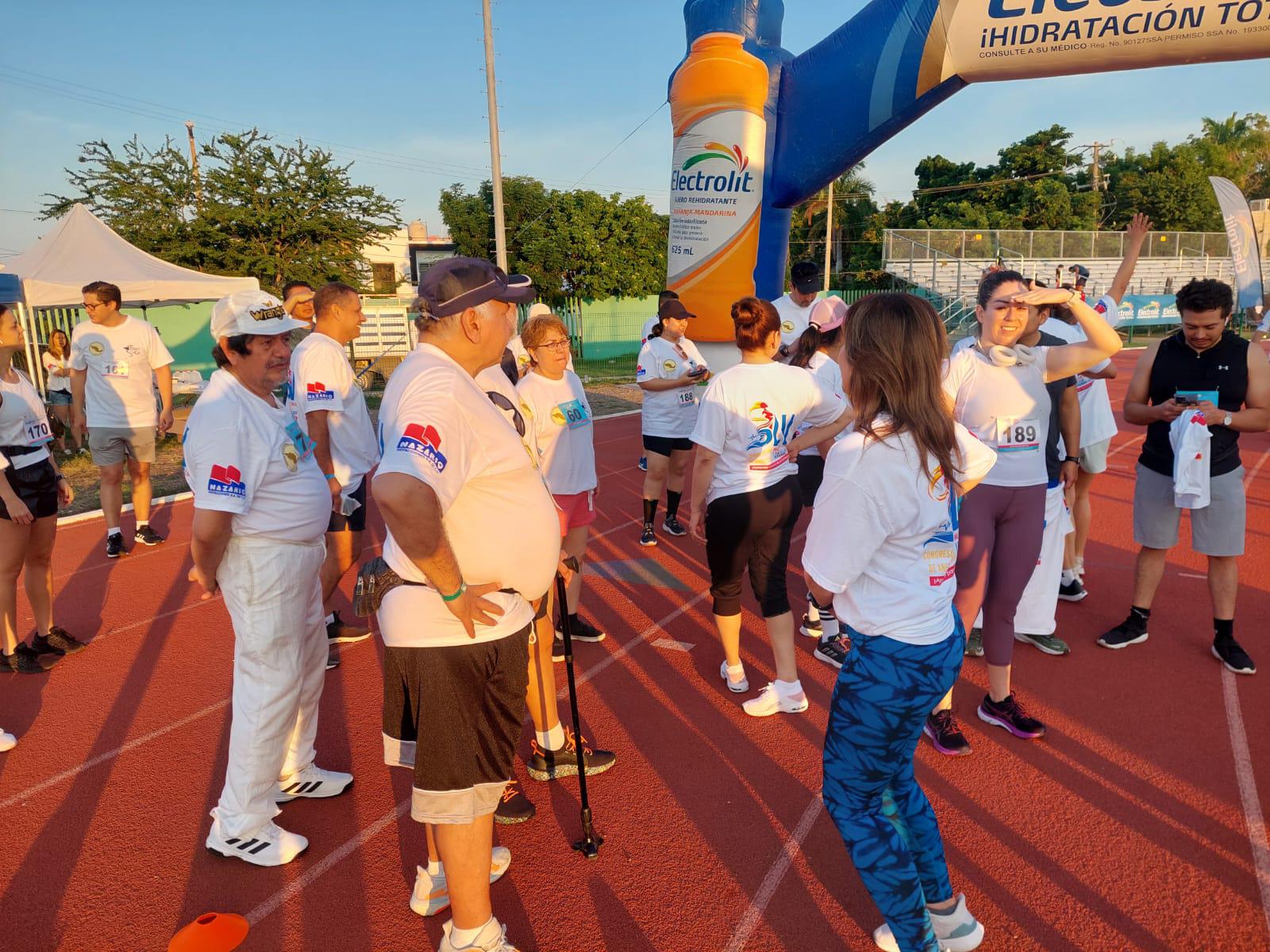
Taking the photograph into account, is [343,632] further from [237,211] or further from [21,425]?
[237,211]

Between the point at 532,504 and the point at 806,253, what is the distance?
44.9m

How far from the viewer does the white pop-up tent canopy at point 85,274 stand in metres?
11.5

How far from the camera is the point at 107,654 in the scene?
482 cm

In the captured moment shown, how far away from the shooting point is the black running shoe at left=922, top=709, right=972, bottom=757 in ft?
11.7

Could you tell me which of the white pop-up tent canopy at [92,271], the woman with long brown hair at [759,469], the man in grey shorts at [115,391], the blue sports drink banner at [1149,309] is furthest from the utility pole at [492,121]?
the blue sports drink banner at [1149,309]

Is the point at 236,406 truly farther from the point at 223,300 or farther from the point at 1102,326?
the point at 1102,326

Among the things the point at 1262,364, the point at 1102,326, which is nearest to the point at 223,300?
the point at 1102,326

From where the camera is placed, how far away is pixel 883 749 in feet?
7.06

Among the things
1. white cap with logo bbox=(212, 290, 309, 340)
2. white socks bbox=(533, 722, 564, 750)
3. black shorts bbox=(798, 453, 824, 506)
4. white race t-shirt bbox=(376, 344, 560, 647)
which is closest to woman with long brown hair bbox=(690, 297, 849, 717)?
white socks bbox=(533, 722, 564, 750)

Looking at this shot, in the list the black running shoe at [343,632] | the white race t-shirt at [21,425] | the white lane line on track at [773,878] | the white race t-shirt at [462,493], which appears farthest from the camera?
the black running shoe at [343,632]

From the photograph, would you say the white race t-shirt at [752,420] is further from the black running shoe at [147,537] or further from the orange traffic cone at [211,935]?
the black running shoe at [147,537]

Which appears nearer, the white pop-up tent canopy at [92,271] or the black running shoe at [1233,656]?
the black running shoe at [1233,656]

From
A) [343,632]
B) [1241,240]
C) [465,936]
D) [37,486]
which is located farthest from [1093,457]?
[1241,240]

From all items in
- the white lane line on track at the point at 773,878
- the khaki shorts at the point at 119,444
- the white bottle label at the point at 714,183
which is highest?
the white bottle label at the point at 714,183
